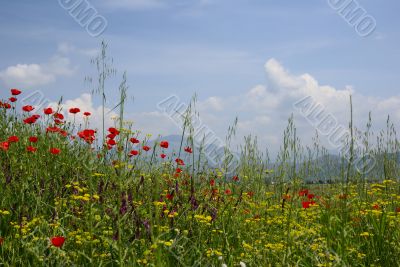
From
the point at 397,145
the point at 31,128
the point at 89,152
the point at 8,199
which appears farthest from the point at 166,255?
the point at 31,128

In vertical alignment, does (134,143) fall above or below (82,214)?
above

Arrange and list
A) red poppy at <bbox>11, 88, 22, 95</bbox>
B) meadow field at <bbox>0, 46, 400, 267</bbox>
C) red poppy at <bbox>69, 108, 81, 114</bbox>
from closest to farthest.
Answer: meadow field at <bbox>0, 46, 400, 267</bbox>, red poppy at <bbox>69, 108, 81, 114</bbox>, red poppy at <bbox>11, 88, 22, 95</bbox>

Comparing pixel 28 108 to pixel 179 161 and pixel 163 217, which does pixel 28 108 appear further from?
pixel 163 217

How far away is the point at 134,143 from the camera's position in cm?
495

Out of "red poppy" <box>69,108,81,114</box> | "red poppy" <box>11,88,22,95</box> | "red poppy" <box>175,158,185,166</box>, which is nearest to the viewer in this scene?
"red poppy" <box>175,158,185,166</box>

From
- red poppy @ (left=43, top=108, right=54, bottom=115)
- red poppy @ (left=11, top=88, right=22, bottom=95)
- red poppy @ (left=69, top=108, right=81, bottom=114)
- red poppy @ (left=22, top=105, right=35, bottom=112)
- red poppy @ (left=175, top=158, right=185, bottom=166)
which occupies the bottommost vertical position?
red poppy @ (left=175, top=158, right=185, bottom=166)

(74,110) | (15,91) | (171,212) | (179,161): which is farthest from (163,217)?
(15,91)

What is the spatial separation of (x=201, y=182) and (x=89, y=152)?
1.70 m

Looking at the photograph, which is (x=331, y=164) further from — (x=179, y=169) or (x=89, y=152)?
(x=89, y=152)

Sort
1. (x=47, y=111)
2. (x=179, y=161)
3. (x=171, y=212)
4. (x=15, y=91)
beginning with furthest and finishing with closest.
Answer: (x=15, y=91) < (x=47, y=111) < (x=179, y=161) < (x=171, y=212)

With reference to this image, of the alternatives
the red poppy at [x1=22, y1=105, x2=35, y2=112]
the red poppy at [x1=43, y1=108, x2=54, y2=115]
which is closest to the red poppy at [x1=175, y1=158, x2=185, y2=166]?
the red poppy at [x1=43, y1=108, x2=54, y2=115]

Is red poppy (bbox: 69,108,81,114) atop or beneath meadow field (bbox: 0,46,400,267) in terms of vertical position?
atop

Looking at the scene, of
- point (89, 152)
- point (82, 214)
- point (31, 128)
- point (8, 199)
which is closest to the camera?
point (82, 214)

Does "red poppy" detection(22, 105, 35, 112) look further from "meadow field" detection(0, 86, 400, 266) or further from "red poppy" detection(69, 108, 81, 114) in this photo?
"red poppy" detection(69, 108, 81, 114)
